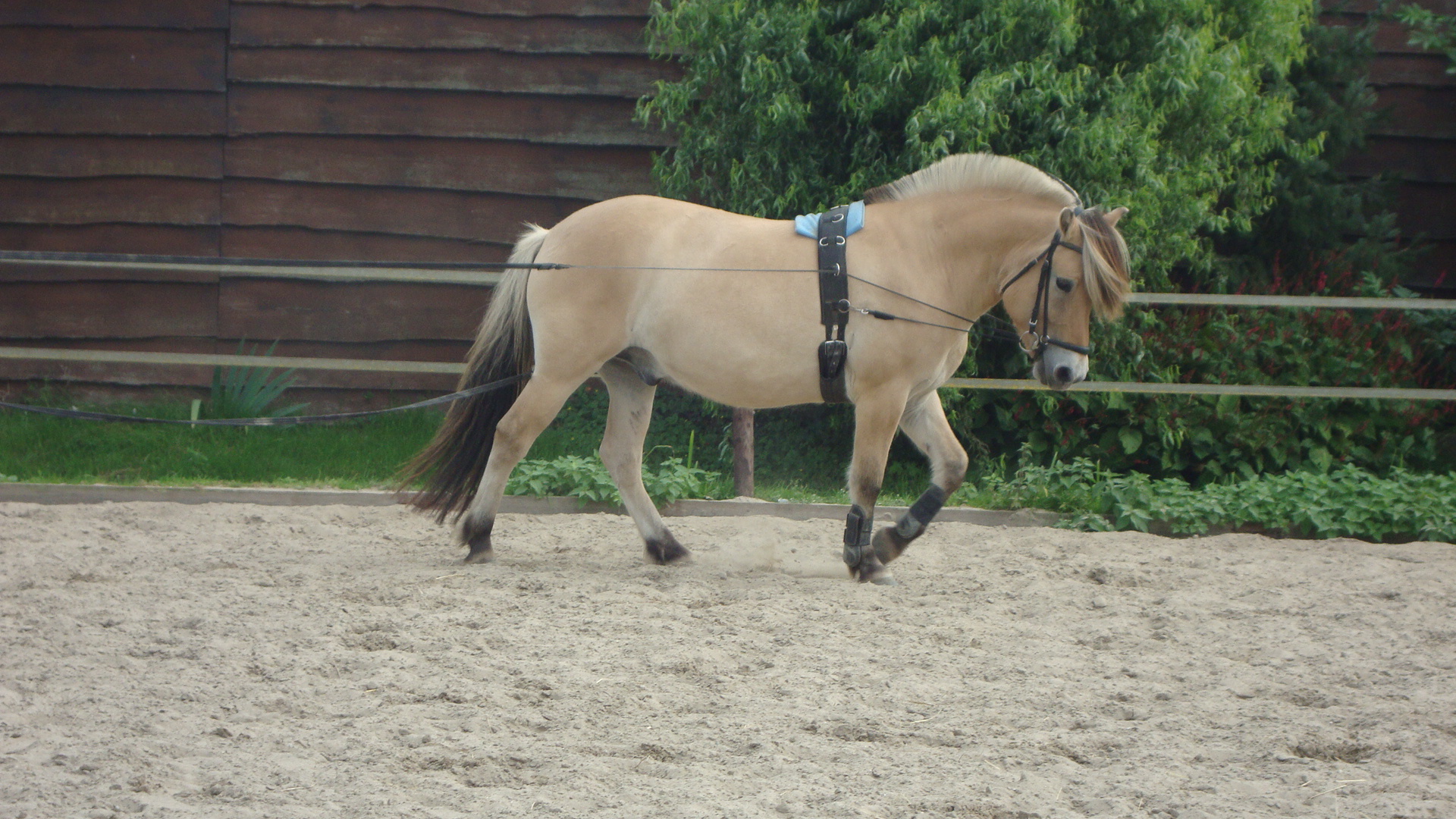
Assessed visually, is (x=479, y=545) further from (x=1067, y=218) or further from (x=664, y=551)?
(x=1067, y=218)

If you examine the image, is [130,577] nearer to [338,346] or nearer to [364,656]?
[364,656]

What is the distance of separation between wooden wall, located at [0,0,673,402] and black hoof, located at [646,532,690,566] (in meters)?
A: 3.04

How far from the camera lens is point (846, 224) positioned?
4449mm

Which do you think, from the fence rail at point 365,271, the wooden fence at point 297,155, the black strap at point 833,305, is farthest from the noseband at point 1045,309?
the wooden fence at point 297,155

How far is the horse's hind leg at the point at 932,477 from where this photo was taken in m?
4.51

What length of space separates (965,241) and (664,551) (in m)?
1.71

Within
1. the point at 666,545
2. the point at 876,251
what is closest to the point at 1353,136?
the point at 876,251

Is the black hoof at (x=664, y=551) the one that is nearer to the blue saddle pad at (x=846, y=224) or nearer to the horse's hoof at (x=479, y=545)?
the horse's hoof at (x=479, y=545)

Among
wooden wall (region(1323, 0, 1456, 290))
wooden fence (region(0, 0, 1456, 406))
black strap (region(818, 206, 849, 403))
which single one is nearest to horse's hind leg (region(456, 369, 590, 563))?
black strap (region(818, 206, 849, 403))

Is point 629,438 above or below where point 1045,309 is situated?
below

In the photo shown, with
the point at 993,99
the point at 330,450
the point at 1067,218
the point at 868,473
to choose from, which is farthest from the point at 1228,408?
the point at 330,450

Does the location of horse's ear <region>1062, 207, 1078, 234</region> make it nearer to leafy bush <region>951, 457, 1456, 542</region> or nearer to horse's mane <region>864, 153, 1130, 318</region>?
horse's mane <region>864, 153, 1130, 318</region>

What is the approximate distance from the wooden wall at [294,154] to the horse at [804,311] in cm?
271

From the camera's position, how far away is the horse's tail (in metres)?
4.71
